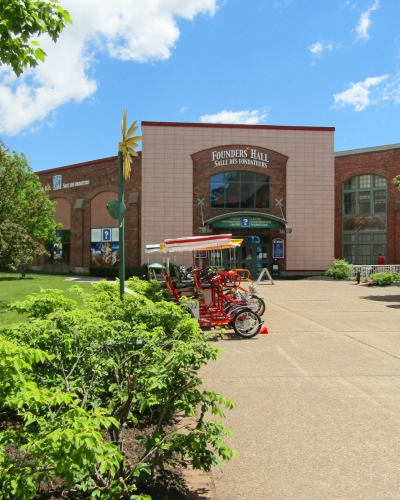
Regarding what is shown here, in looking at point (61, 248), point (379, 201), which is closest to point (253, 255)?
point (379, 201)

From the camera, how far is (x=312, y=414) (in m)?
5.52

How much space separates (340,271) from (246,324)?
75.6ft

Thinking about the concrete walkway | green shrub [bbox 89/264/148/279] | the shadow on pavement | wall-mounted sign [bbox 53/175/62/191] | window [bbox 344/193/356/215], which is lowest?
the concrete walkway

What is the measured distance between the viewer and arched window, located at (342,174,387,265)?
121 ft

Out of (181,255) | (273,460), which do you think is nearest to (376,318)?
(273,460)

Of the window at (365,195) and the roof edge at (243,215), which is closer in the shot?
the roof edge at (243,215)

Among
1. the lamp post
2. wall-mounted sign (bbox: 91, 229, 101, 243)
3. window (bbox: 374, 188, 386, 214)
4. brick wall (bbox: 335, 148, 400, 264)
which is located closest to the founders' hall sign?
brick wall (bbox: 335, 148, 400, 264)

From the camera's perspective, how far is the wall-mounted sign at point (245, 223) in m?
32.0

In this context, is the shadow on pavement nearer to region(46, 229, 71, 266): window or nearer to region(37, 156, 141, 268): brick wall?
region(37, 156, 141, 268): brick wall

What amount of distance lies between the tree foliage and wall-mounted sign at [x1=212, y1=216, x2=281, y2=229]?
26.9 meters

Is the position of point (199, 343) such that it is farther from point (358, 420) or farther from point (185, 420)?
point (358, 420)

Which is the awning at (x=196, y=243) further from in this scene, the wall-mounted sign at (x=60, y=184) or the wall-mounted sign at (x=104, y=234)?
the wall-mounted sign at (x=60, y=184)

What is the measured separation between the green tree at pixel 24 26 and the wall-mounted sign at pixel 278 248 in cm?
2848

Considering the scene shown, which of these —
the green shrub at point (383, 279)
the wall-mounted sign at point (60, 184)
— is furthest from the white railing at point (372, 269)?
the wall-mounted sign at point (60, 184)
